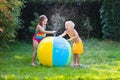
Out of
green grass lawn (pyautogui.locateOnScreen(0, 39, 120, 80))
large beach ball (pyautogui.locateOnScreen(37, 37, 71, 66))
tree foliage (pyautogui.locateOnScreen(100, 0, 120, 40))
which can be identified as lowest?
green grass lawn (pyautogui.locateOnScreen(0, 39, 120, 80))

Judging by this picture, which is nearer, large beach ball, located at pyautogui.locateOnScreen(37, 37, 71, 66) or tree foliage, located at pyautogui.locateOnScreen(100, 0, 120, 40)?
large beach ball, located at pyautogui.locateOnScreen(37, 37, 71, 66)

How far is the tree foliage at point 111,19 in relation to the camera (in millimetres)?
16969

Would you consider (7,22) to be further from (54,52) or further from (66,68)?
(66,68)

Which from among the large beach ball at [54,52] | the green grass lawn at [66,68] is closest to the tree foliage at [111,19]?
the green grass lawn at [66,68]

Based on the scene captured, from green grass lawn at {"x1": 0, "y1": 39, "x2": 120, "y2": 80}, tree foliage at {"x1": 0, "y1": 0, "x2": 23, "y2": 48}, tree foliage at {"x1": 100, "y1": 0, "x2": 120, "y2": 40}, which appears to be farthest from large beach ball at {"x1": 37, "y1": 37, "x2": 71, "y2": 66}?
tree foliage at {"x1": 100, "y1": 0, "x2": 120, "y2": 40}

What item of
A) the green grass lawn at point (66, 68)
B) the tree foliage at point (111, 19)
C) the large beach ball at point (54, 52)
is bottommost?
the green grass lawn at point (66, 68)

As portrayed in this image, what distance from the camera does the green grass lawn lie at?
8742 millimetres

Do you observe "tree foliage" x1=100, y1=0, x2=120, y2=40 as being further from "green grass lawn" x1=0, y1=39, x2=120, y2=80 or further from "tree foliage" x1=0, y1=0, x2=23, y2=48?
"tree foliage" x1=0, y1=0, x2=23, y2=48

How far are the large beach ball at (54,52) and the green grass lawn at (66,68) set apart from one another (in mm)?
219

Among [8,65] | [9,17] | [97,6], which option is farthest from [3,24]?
[97,6]

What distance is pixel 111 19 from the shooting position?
17062 millimetres

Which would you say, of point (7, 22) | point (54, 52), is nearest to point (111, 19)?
point (7, 22)

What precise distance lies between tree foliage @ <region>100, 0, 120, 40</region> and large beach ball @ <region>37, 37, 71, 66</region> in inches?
279

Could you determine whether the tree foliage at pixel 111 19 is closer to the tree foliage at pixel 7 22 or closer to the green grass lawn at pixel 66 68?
the green grass lawn at pixel 66 68
